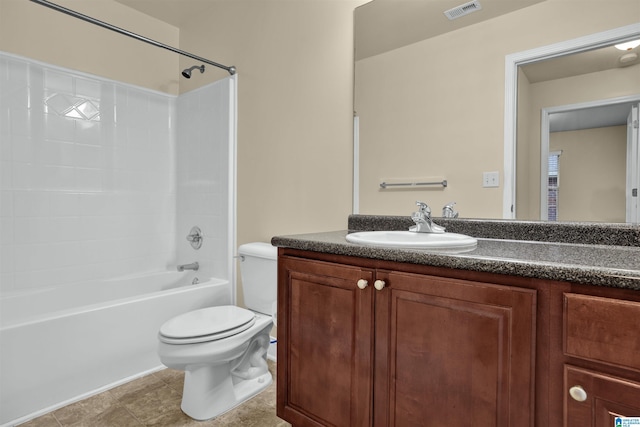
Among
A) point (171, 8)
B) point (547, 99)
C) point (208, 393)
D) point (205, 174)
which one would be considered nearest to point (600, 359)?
point (547, 99)

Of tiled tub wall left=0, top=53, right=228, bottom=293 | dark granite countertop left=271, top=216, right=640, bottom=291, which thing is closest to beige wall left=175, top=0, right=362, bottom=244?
tiled tub wall left=0, top=53, right=228, bottom=293

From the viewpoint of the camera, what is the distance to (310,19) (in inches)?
78.5

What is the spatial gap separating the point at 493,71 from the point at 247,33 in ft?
5.47

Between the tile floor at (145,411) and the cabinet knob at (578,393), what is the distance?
1266mm

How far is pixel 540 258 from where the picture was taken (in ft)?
2.81

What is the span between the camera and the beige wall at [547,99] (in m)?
1.16

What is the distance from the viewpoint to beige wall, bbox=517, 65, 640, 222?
3.79 feet

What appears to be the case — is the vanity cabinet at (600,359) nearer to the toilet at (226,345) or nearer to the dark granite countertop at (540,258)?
the dark granite countertop at (540,258)

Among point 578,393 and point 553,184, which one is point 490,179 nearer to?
point 553,184

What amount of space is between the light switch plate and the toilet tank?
1.11 metres

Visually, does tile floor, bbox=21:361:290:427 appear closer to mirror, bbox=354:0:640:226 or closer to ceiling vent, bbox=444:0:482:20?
mirror, bbox=354:0:640:226

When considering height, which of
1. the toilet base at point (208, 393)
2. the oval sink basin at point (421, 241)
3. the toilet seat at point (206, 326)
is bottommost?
the toilet base at point (208, 393)

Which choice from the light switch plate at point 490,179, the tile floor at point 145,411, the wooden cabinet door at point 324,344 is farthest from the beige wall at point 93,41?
the light switch plate at point 490,179

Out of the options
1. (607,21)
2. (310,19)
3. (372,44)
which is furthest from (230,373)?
(607,21)
